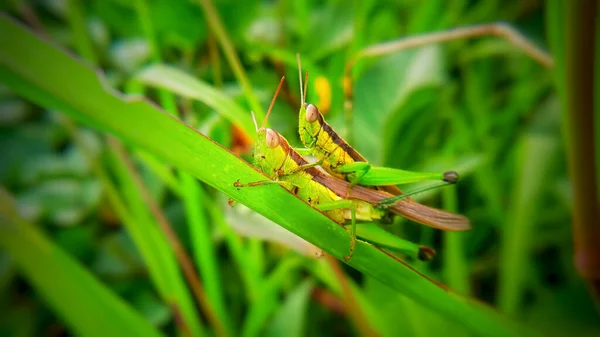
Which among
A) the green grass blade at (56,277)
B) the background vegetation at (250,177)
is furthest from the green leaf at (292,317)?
the green grass blade at (56,277)

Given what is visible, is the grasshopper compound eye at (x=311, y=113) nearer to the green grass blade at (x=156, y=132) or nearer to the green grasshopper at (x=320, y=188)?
the green grasshopper at (x=320, y=188)

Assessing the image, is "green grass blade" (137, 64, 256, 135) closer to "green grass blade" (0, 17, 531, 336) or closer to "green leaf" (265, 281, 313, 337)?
"green grass blade" (0, 17, 531, 336)

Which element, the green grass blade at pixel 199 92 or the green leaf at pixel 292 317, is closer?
the green grass blade at pixel 199 92

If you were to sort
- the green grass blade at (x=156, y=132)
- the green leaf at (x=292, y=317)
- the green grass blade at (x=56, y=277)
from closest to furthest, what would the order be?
the green grass blade at (x=156, y=132)
the green grass blade at (x=56, y=277)
the green leaf at (x=292, y=317)

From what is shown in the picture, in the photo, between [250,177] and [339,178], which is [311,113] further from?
[250,177]

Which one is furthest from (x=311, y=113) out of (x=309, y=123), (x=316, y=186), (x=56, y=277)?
(x=56, y=277)

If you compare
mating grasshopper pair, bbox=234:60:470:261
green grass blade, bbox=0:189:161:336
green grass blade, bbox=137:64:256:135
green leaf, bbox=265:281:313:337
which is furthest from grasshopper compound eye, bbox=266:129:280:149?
green leaf, bbox=265:281:313:337
